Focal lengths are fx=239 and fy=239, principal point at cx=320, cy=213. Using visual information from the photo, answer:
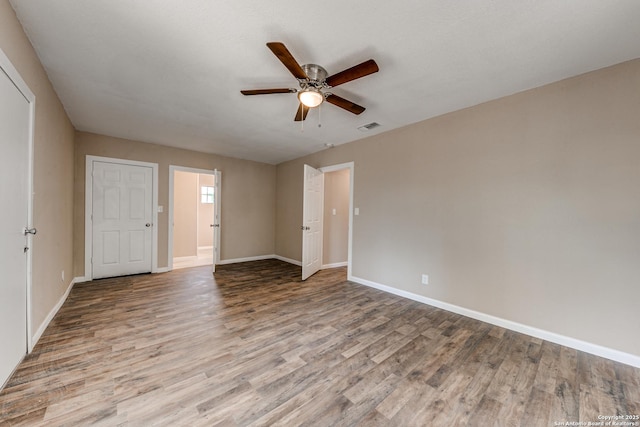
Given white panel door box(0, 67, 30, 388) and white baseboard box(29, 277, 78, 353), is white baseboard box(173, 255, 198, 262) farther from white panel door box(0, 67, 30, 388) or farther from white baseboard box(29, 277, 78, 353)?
white panel door box(0, 67, 30, 388)

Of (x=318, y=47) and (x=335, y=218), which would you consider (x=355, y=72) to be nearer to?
(x=318, y=47)

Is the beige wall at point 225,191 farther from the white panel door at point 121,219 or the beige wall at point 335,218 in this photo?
the beige wall at point 335,218

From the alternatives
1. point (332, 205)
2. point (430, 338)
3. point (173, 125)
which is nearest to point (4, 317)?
point (173, 125)

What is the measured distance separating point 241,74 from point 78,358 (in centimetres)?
287

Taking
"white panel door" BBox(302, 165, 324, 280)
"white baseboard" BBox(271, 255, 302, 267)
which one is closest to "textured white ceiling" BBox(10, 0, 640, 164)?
"white panel door" BBox(302, 165, 324, 280)

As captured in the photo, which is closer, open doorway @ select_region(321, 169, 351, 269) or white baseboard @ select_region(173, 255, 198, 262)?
open doorway @ select_region(321, 169, 351, 269)

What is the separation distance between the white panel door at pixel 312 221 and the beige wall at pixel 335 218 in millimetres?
367

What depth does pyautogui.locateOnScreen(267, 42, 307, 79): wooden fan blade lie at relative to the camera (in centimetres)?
159

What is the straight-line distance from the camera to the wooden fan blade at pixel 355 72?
5.87ft

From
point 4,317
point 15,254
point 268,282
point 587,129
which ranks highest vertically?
point 587,129

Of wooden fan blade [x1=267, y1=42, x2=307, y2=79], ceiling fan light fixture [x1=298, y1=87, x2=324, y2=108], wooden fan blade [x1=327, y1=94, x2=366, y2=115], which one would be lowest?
ceiling fan light fixture [x1=298, y1=87, x2=324, y2=108]

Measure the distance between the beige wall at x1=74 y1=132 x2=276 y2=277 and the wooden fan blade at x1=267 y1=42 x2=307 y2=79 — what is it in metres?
4.10

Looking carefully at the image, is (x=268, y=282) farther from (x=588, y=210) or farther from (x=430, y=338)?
(x=588, y=210)

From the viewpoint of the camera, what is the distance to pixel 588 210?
2244 mm
